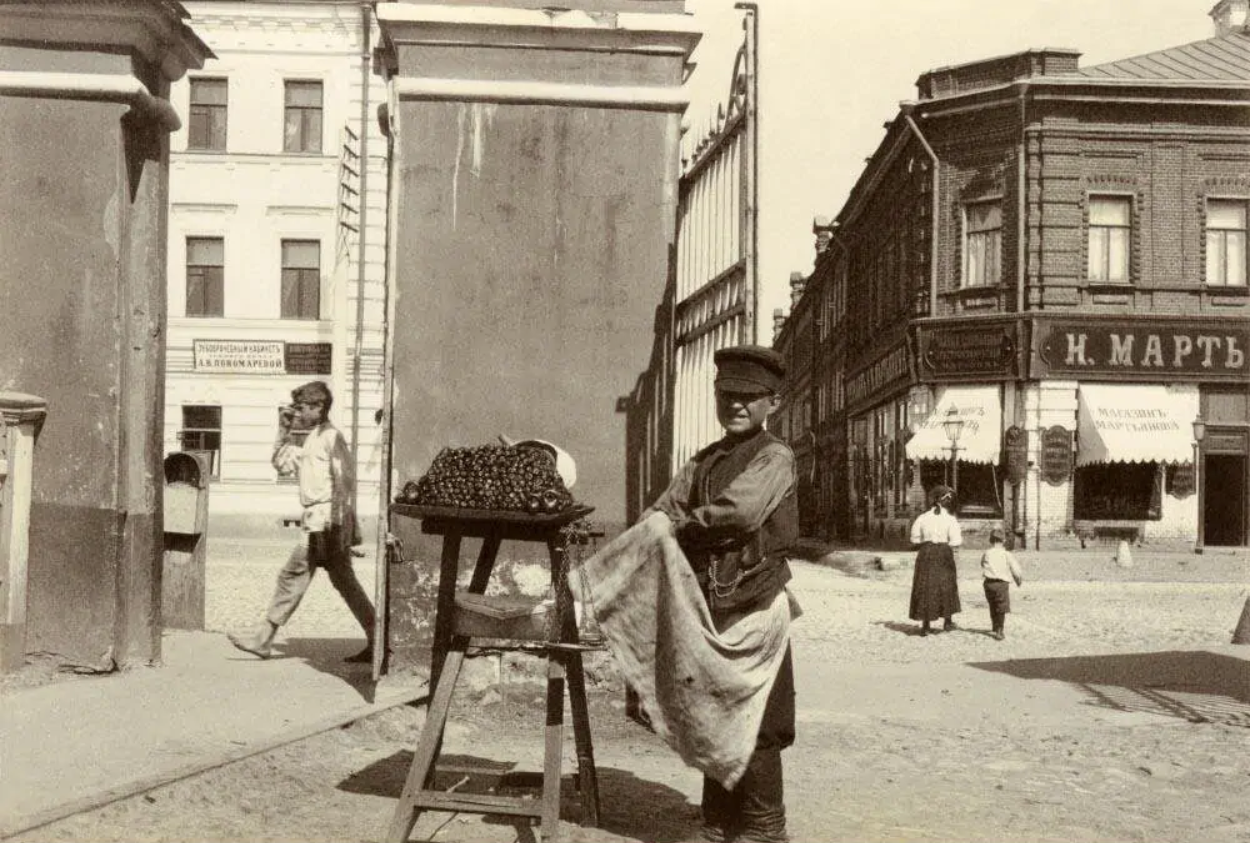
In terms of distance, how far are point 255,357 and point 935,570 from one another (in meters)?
19.0

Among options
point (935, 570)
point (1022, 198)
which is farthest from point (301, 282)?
point (935, 570)

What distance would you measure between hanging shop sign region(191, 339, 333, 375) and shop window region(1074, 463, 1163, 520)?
1521 centimetres

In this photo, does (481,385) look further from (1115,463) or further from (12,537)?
(1115,463)

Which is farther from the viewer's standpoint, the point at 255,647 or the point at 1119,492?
the point at 1119,492

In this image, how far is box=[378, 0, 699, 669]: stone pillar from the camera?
28.6 ft

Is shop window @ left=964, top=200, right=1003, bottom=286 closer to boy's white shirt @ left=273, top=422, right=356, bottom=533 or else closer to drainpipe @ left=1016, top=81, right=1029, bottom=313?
drainpipe @ left=1016, top=81, right=1029, bottom=313

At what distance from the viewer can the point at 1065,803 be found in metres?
6.75

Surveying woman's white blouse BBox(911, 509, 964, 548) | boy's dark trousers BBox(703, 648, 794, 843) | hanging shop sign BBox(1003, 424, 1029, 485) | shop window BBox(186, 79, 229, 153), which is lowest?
boy's dark trousers BBox(703, 648, 794, 843)

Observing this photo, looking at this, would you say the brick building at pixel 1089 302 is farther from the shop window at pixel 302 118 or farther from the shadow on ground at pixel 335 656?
the shadow on ground at pixel 335 656

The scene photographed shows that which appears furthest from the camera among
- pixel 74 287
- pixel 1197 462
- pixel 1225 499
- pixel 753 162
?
pixel 1225 499

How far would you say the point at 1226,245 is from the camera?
30.7 m

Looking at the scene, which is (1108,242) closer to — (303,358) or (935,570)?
(303,358)

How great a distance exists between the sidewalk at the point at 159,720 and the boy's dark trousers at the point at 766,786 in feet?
7.10

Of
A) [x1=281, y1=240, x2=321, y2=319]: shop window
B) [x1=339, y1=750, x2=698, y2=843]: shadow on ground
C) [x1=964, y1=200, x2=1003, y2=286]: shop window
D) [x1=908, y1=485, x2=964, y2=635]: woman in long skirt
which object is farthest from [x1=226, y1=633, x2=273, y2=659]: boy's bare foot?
[x1=964, y1=200, x2=1003, y2=286]: shop window
